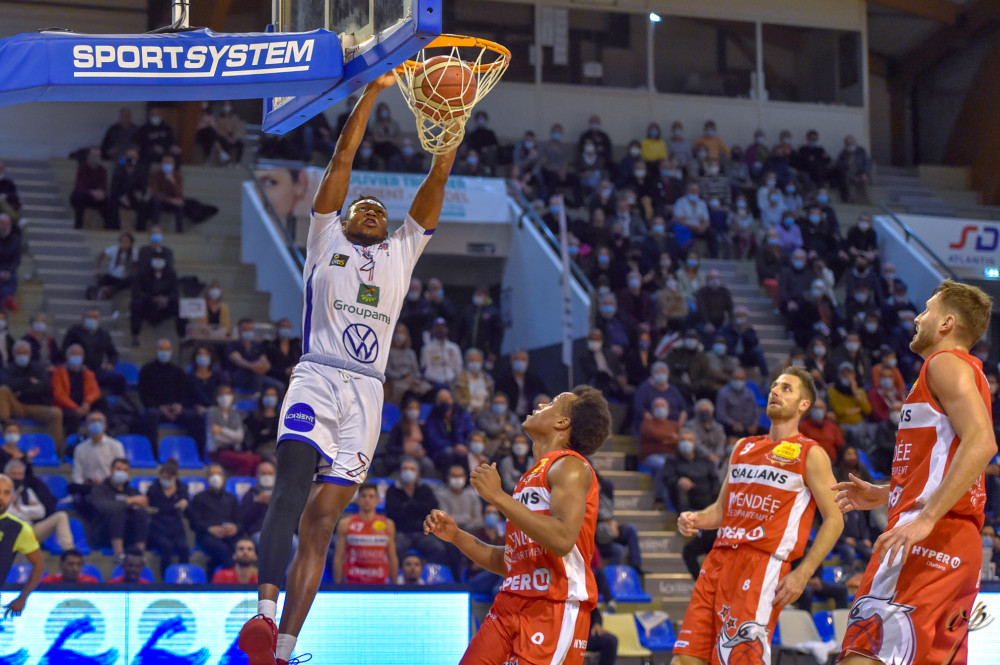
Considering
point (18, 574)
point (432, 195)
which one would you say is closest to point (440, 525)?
point (432, 195)

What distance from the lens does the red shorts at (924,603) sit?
411 cm

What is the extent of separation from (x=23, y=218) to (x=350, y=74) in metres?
12.5

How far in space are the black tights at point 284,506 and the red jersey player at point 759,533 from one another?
6.22ft

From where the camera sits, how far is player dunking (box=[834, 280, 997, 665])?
409 cm

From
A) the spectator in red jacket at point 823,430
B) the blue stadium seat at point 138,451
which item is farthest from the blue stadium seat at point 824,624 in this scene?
the blue stadium seat at point 138,451

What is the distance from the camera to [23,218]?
15.9 metres

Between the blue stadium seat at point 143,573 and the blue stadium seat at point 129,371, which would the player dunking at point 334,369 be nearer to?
the blue stadium seat at point 143,573

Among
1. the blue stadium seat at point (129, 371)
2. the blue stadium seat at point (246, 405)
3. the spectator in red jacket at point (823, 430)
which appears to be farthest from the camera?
the spectator in red jacket at point (823, 430)

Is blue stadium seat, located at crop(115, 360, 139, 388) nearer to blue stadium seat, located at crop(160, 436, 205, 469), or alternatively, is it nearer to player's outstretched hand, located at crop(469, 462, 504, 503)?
blue stadium seat, located at crop(160, 436, 205, 469)

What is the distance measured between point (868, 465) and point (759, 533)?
9.53 metres

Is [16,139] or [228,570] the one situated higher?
[16,139]

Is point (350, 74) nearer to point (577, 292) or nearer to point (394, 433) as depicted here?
point (394, 433)

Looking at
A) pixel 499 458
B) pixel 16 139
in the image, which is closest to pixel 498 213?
pixel 499 458

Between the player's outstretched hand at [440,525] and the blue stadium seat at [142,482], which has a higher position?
the player's outstretched hand at [440,525]
